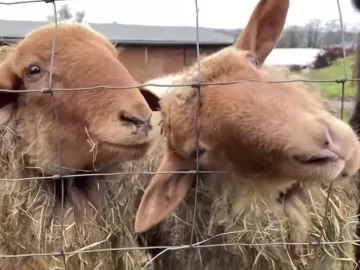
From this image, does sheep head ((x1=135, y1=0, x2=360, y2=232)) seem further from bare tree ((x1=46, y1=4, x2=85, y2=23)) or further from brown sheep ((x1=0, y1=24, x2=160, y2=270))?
bare tree ((x1=46, y1=4, x2=85, y2=23))

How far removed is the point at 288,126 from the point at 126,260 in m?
1.09

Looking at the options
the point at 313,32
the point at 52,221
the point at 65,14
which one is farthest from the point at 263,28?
the point at 65,14

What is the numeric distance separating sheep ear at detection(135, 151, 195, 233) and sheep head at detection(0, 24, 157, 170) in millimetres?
137

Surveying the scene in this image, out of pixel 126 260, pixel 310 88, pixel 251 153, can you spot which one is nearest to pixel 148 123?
pixel 251 153

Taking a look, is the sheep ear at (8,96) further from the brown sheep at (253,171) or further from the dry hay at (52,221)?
the brown sheep at (253,171)

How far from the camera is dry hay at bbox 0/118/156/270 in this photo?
3.19 metres

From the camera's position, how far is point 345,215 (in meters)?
3.42

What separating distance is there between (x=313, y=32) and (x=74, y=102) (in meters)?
4.48

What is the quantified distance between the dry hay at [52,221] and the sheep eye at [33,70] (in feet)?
0.88

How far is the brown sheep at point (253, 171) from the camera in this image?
260 cm

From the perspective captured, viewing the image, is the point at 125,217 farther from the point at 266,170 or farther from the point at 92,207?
the point at 266,170

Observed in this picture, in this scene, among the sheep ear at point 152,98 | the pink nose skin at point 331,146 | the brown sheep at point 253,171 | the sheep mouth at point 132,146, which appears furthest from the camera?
the sheep ear at point 152,98

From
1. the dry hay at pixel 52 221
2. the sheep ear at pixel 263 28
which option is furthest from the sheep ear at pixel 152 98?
the sheep ear at pixel 263 28

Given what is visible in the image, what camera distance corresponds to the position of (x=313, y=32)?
7066 mm
